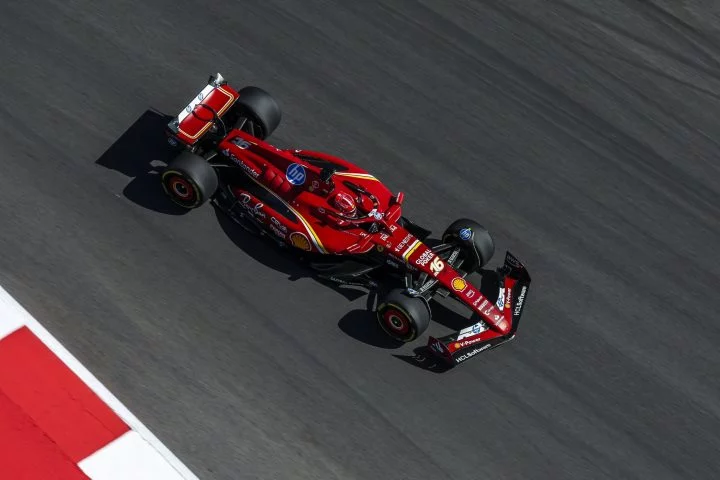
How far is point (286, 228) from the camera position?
378 inches

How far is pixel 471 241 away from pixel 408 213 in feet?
4.24

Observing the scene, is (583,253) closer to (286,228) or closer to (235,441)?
(286,228)

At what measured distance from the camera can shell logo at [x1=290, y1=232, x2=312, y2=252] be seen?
9.57 m

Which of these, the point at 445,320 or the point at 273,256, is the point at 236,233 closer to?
the point at 273,256

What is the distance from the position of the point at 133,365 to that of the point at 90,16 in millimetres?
5366

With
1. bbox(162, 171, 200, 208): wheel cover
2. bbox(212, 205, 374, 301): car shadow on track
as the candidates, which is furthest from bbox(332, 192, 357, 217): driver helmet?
bbox(162, 171, 200, 208): wheel cover

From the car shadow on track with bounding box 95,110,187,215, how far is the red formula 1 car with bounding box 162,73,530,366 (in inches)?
12.9

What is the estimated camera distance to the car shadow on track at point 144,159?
10.1 metres

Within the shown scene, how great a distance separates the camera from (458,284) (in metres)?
9.46

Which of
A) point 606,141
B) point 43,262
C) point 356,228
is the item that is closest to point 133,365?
point 43,262

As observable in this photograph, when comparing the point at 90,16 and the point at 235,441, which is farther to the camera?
the point at 90,16

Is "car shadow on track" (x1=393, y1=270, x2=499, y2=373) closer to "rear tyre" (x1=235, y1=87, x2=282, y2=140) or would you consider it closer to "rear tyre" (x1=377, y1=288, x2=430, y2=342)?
"rear tyre" (x1=377, y1=288, x2=430, y2=342)

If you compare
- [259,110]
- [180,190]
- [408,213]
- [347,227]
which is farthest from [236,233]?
[408,213]

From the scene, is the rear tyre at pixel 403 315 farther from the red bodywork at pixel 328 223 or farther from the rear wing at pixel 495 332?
the red bodywork at pixel 328 223
